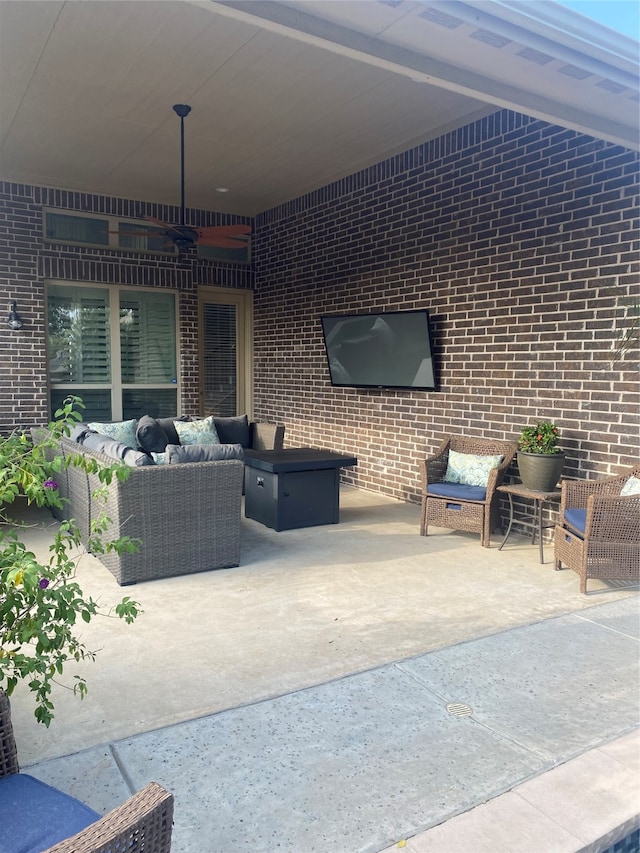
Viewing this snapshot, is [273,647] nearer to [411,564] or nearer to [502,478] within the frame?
[411,564]

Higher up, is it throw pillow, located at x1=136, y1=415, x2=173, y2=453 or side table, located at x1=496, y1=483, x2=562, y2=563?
throw pillow, located at x1=136, y1=415, x2=173, y2=453

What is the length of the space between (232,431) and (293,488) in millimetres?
1615

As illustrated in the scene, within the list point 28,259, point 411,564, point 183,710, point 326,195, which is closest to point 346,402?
point 326,195

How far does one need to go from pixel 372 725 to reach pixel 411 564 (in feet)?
6.52

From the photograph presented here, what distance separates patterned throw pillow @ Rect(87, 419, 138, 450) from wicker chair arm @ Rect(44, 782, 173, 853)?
14.9 ft

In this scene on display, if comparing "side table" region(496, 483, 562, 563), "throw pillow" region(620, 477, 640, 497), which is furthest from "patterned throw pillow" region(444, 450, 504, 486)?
"throw pillow" region(620, 477, 640, 497)

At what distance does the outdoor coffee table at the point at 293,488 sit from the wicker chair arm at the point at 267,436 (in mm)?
933

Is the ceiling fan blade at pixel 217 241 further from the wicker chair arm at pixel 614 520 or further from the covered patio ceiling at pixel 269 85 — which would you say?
the wicker chair arm at pixel 614 520

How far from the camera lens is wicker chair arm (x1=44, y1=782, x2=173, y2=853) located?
935 millimetres

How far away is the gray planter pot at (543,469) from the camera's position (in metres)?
4.28

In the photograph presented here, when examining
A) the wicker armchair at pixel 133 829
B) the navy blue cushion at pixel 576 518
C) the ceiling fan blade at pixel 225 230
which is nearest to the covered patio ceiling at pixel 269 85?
the ceiling fan blade at pixel 225 230

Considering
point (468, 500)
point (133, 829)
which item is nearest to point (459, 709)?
point (133, 829)

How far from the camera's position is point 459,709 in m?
2.38

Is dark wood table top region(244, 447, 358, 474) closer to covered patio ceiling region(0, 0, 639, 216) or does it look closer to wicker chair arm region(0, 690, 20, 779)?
covered patio ceiling region(0, 0, 639, 216)
